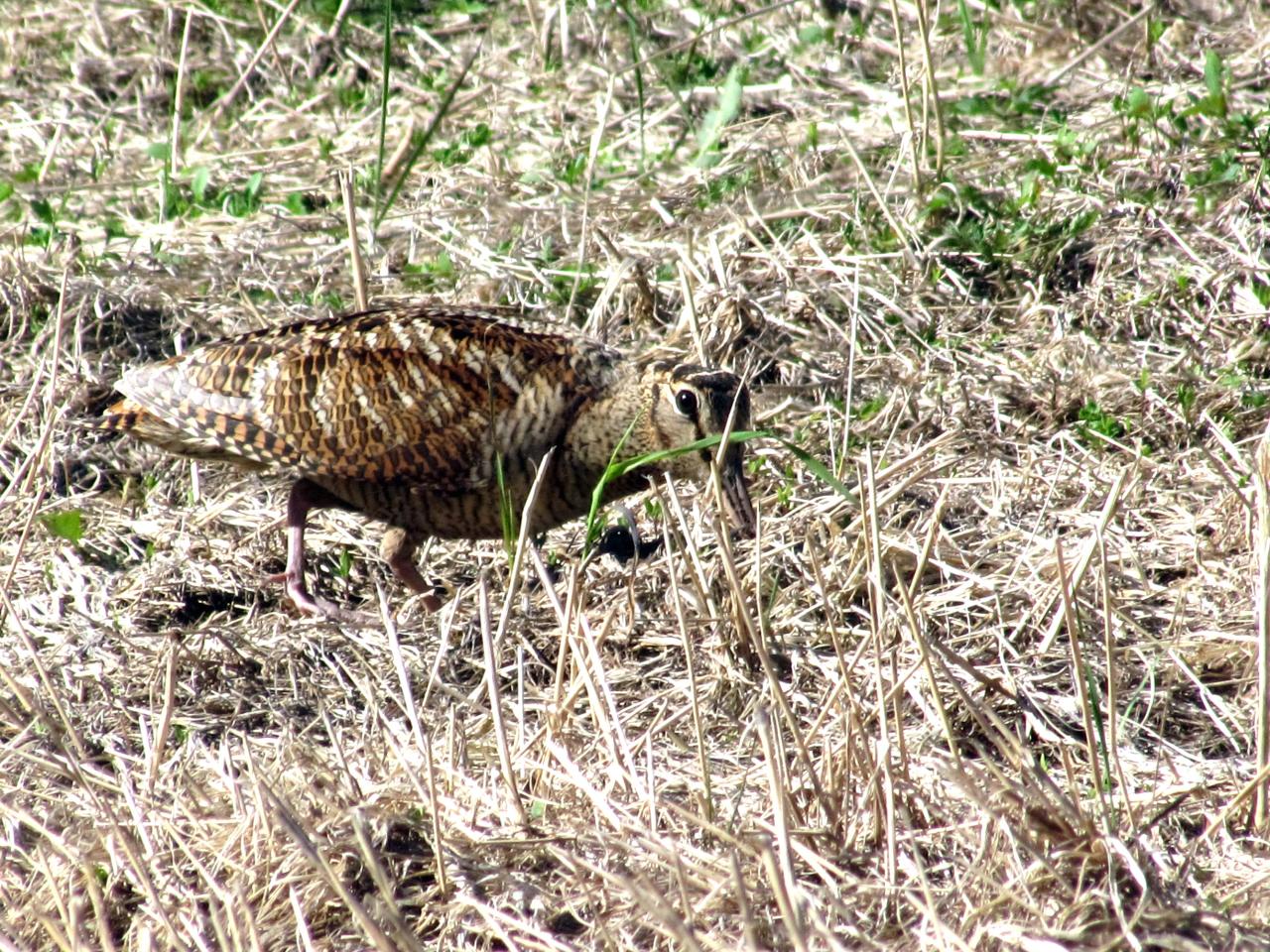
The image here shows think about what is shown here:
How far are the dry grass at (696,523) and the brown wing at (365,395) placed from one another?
0.42 m

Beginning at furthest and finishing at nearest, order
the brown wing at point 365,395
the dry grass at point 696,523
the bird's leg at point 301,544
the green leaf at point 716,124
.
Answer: the green leaf at point 716,124 < the bird's leg at point 301,544 < the brown wing at point 365,395 < the dry grass at point 696,523

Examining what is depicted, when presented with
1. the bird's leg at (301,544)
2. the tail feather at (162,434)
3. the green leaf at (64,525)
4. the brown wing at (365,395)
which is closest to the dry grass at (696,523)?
the green leaf at (64,525)

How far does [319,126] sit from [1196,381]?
3.93 m

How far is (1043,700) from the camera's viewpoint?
4020 millimetres

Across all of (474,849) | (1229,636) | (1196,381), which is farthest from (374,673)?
(1196,381)

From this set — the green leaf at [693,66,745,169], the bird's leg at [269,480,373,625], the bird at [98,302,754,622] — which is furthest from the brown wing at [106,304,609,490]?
the green leaf at [693,66,745,169]

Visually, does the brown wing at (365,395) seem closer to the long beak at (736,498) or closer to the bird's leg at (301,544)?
the bird's leg at (301,544)

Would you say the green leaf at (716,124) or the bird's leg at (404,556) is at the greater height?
the green leaf at (716,124)

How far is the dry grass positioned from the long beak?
10cm

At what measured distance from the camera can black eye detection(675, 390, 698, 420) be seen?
463 centimetres

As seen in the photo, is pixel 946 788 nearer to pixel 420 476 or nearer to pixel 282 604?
pixel 420 476

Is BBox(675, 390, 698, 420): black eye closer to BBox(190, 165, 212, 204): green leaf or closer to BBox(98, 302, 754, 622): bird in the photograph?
BBox(98, 302, 754, 622): bird

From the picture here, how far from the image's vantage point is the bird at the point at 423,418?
4566 mm

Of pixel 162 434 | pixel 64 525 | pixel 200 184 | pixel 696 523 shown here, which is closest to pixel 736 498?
pixel 696 523
